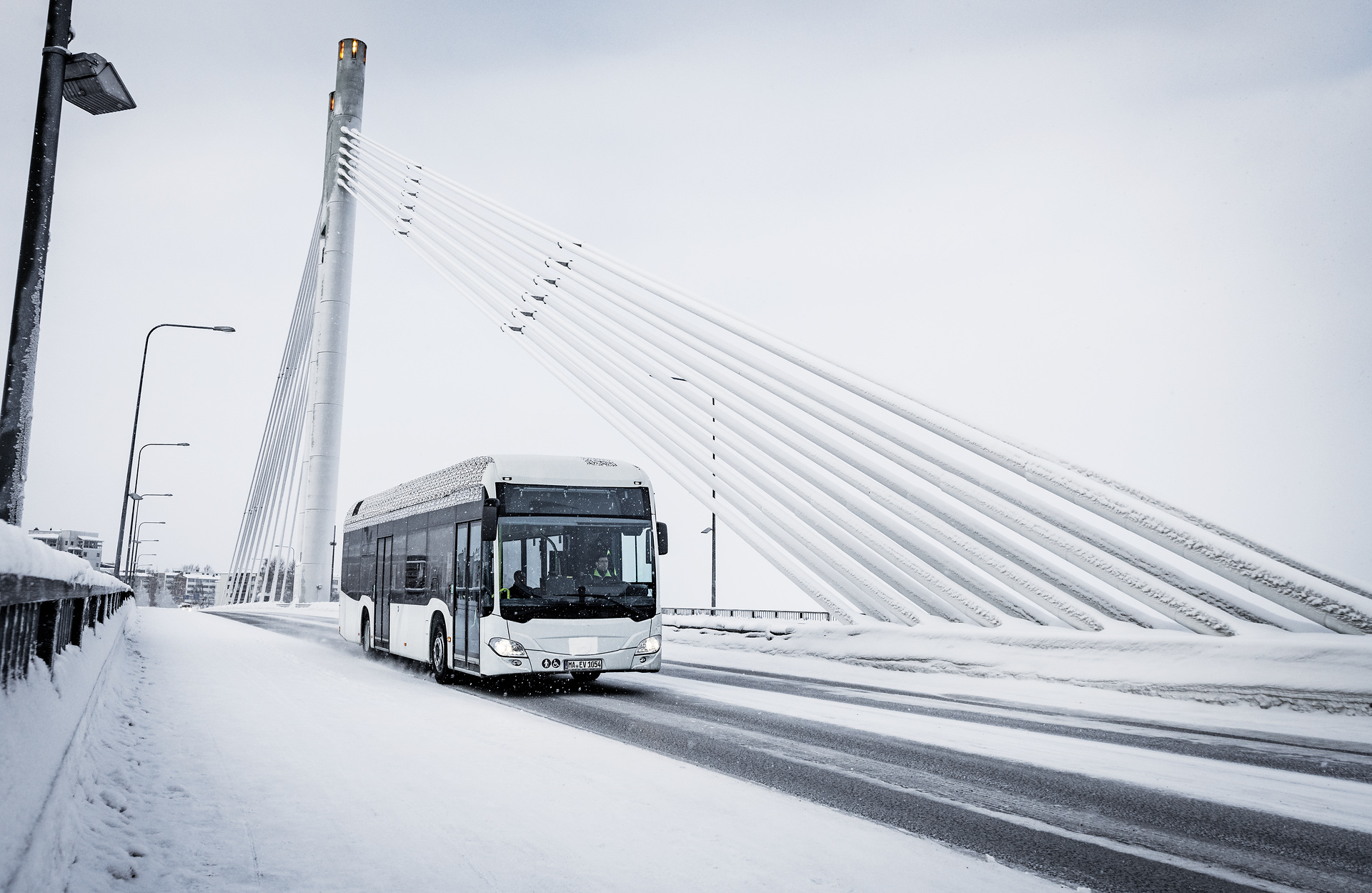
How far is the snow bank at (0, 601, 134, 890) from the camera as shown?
3004 millimetres

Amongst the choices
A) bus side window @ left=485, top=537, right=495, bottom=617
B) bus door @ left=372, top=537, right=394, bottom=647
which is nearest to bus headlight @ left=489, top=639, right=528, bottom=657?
bus side window @ left=485, top=537, right=495, bottom=617

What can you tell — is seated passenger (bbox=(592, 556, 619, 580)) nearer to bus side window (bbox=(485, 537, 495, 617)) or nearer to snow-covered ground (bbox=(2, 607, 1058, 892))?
bus side window (bbox=(485, 537, 495, 617))

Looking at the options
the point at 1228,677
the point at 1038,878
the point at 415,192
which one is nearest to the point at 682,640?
the point at 1228,677

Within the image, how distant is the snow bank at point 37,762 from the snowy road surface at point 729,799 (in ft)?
1.54

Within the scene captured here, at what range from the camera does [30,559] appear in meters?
3.48

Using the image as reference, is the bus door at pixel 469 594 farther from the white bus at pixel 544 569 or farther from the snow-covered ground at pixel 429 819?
the snow-covered ground at pixel 429 819

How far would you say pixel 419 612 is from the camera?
1445cm

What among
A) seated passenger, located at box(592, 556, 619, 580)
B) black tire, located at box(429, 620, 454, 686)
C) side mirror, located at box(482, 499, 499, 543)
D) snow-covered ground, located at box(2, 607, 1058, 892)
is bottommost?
snow-covered ground, located at box(2, 607, 1058, 892)

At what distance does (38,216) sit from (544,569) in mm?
6133

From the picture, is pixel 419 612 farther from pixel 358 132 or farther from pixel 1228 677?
pixel 358 132

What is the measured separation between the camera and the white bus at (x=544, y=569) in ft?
37.8

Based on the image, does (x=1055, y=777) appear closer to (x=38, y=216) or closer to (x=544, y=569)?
(x=544, y=569)

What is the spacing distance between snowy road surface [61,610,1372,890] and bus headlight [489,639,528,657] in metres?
1.09

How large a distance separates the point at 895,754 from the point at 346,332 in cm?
4635
